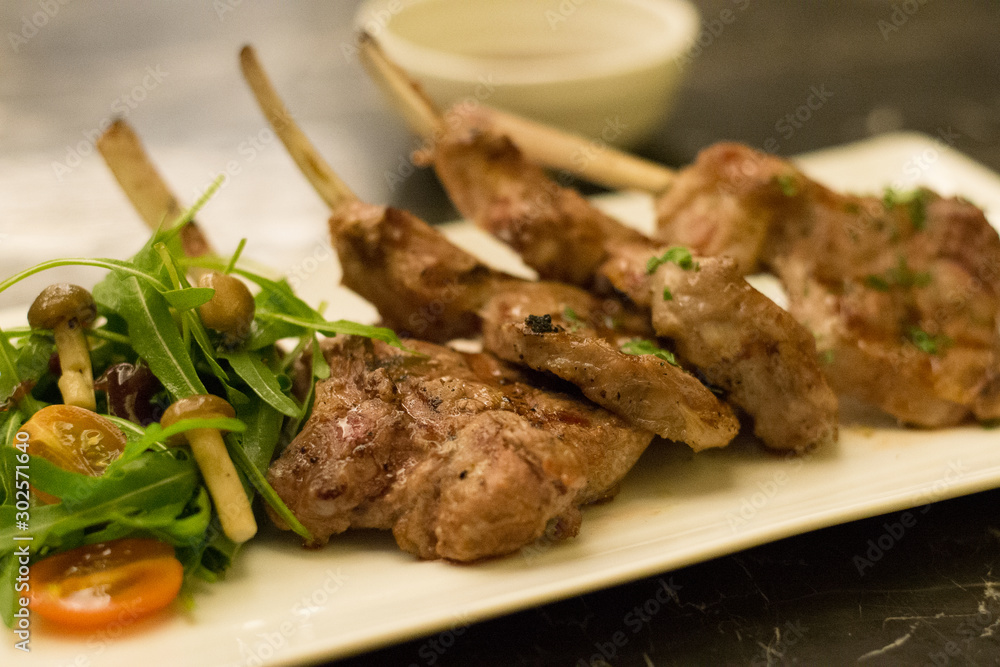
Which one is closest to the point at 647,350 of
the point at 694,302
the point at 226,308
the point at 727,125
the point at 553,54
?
the point at 694,302

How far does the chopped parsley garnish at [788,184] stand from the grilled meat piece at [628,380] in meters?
1.22

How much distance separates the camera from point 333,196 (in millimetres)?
3330

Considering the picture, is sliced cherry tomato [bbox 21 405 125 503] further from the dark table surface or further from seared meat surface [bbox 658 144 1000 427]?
seared meat surface [bbox 658 144 1000 427]

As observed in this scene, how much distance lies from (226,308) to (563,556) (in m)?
1.30

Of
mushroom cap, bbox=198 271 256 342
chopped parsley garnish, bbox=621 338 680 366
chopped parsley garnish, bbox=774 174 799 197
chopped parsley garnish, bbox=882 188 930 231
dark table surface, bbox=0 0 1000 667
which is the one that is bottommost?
dark table surface, bbox=0 0 1000 667

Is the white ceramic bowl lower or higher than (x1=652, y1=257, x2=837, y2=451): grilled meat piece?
higher

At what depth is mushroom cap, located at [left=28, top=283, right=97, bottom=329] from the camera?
2.60m

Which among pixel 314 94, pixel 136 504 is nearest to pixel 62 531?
pixel 136 504

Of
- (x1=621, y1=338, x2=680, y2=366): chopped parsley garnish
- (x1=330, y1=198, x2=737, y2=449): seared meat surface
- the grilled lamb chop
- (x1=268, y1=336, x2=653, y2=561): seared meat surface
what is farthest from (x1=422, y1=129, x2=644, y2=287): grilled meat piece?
(x1=268, y1=336, x2=653, y2=561): seared meat surface

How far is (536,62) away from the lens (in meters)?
5.51

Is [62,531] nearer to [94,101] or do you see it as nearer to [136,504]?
[136,504]

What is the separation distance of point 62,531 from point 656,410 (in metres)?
1.72

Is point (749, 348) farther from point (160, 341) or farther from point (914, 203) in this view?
point (160, 341)

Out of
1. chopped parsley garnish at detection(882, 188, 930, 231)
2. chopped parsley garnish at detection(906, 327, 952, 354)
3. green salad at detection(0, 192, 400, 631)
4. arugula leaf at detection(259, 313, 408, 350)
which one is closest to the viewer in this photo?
green salad at detection(0, 192, 400, 631)
